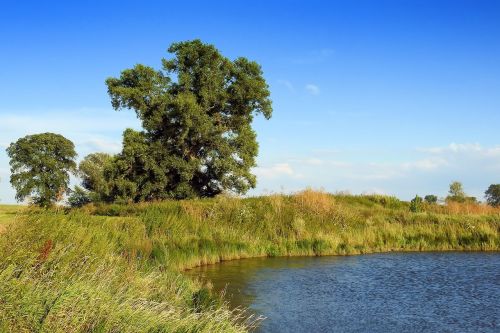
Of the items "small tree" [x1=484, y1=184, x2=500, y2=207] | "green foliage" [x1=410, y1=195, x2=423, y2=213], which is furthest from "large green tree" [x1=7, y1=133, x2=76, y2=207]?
"small tree" [x1=484, y1=184, x2=500, y2=207]

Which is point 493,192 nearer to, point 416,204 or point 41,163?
point 416,204

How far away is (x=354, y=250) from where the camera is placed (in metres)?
25.3

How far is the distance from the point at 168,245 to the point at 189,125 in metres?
16.1

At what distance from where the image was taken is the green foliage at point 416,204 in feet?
119

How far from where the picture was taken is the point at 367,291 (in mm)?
15438

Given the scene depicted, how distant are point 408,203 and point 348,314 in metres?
28.8

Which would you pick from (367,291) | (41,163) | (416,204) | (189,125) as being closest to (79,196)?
(41,163)

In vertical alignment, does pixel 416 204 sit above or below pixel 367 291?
above

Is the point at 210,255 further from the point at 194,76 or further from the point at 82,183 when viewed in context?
the point at 82,183

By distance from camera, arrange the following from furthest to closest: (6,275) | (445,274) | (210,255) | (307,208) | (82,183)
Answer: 1. (82,183)
2. (307,208)
3. (210,255)
4. (445,274)
5. (6,275)

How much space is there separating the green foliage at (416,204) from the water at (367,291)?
1290cm

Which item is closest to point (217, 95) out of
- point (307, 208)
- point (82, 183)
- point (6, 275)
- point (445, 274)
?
point (307, 208)

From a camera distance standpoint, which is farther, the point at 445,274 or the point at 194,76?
the point at 194,76

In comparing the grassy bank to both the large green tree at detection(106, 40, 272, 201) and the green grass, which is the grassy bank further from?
the large green tree at detection(106, 40, 272, 201)
